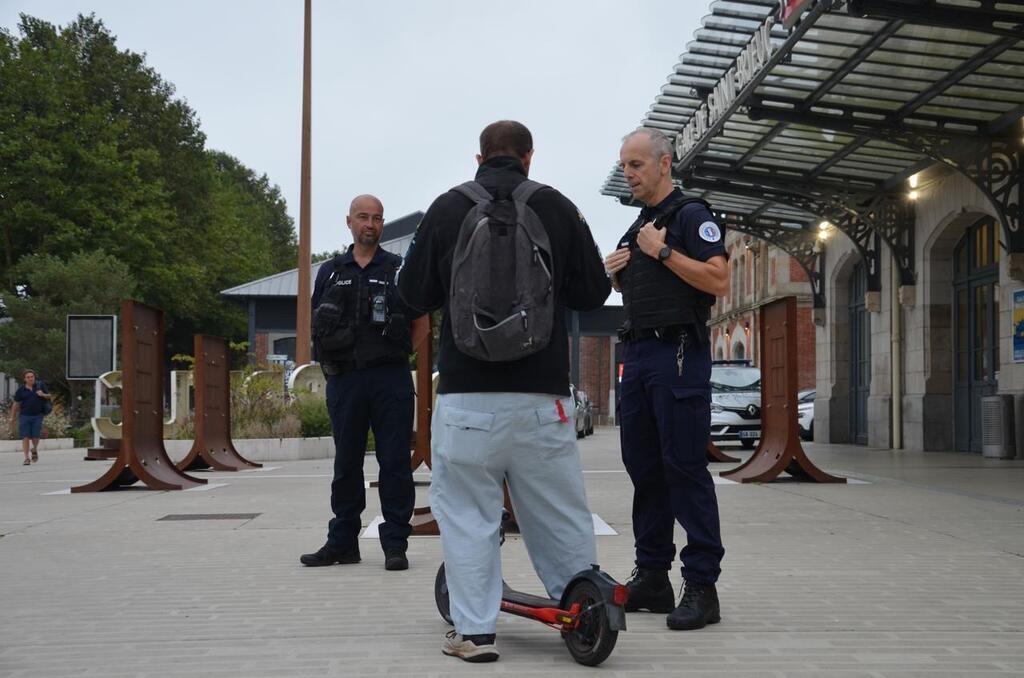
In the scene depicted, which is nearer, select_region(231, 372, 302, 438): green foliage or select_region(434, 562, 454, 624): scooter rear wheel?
select_region(434, 562, 454, 624): scooter rear wheel

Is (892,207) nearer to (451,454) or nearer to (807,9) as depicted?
(807,9)

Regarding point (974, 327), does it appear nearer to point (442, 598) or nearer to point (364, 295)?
point (364, 295)

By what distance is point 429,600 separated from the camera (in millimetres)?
5477

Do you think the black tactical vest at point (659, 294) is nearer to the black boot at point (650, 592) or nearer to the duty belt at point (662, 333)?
the duty belt at point (662, 333)

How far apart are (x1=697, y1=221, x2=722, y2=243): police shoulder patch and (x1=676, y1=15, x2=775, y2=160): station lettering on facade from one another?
12.1m

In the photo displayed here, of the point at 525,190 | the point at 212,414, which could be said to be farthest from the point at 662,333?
the point at 212,414

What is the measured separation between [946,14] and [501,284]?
36.6ft

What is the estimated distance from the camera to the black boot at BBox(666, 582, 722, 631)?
15.5ft

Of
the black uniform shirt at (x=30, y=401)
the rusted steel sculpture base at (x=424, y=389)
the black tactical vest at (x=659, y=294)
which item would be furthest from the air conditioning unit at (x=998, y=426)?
the black uniform shirt at (x=30, y=401)

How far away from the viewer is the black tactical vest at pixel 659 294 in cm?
491

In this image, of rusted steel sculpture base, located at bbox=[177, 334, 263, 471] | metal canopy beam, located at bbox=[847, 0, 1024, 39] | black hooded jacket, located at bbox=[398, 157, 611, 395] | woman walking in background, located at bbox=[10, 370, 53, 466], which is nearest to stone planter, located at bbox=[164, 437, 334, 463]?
rusted steel sculpture base, located at bbox=[177, 334, 263, 471]

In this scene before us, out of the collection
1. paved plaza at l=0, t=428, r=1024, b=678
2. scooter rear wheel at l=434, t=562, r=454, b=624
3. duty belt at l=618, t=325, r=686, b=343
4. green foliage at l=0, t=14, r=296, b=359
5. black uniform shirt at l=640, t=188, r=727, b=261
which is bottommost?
paved plaza at l=0, t=428, r=1024, b=678

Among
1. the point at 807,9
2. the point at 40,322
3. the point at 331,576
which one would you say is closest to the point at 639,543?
the point at 331,576

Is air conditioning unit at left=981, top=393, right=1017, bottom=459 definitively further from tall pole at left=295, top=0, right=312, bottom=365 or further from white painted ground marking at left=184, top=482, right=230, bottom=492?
tall pole at left=295, top=0, right=312, bottom=365
